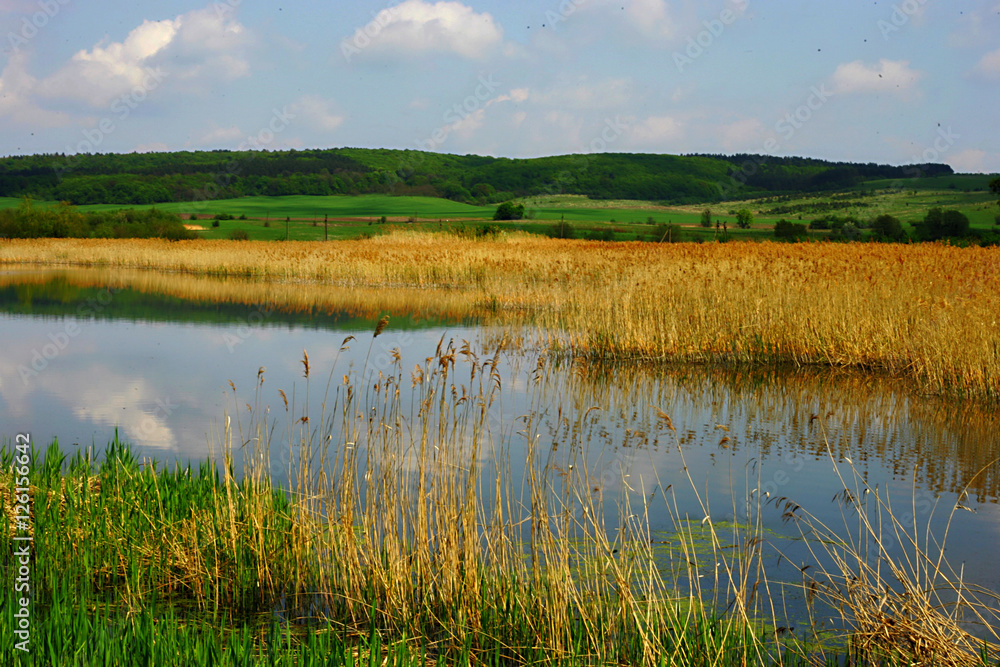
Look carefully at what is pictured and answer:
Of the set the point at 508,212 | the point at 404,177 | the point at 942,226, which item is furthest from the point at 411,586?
the point at 404,177

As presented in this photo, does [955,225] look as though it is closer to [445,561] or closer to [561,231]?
[561,231]

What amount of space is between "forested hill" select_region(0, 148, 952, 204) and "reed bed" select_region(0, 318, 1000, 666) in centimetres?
9198

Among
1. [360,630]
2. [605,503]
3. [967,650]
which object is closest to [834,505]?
[605,503]

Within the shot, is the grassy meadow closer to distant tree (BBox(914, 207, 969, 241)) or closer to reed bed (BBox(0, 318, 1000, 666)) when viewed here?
reed bed (BBox(0, 318, 1000, 666))

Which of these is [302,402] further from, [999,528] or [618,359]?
[999,528]

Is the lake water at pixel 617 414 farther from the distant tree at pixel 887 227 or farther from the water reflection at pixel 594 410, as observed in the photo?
the distant tree at pixel 887 227

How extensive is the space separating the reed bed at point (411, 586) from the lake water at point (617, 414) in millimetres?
503

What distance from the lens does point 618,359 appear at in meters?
12.4

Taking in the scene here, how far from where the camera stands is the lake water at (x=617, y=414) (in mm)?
6453

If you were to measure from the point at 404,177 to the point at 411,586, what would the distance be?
122 meters

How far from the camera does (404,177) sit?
12275 cm

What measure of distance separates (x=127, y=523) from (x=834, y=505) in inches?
201

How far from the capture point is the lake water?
645cm

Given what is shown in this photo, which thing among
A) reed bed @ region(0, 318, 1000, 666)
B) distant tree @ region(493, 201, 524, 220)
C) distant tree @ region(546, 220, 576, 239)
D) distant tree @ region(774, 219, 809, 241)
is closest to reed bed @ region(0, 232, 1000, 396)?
reed bed @ region(0, 318, 1000, 666)
